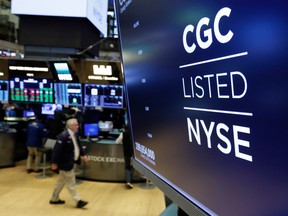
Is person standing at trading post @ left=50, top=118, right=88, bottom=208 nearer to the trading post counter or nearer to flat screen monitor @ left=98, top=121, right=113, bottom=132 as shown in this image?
the trading post counter

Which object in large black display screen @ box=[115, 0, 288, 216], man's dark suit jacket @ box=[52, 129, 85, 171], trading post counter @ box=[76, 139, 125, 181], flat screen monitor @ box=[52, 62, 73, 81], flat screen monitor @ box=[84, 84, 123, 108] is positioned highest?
flat screen monitor @ box=[52, 62, 73, 81]

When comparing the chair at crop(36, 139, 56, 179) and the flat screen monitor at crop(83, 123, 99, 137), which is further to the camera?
the flat screen monitor at crop(83, 123, 99, 137)

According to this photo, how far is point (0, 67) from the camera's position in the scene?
Result: 7496 mm

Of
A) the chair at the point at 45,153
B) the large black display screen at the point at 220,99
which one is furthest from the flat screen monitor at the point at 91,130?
the large black display screen at the point at 220,99

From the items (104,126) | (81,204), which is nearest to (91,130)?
(104,126)

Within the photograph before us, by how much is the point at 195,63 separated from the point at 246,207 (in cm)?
39

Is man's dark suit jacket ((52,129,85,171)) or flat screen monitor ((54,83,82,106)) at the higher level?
flat screen monitor ((54,83,82,106))

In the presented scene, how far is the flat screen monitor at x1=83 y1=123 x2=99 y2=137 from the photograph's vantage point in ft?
25.0

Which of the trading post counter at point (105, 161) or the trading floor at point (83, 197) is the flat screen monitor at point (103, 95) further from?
the trading floor at point (83, 197)

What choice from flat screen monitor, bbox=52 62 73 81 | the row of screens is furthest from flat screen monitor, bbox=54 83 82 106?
flat screen monitor, bbox=52 62 73 81

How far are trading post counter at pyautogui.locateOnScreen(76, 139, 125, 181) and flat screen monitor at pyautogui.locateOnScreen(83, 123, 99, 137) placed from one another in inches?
17.2

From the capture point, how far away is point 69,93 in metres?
7.21

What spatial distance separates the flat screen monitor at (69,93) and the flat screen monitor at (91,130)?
2.38ft

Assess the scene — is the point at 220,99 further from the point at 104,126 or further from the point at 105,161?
the point at 104,126
